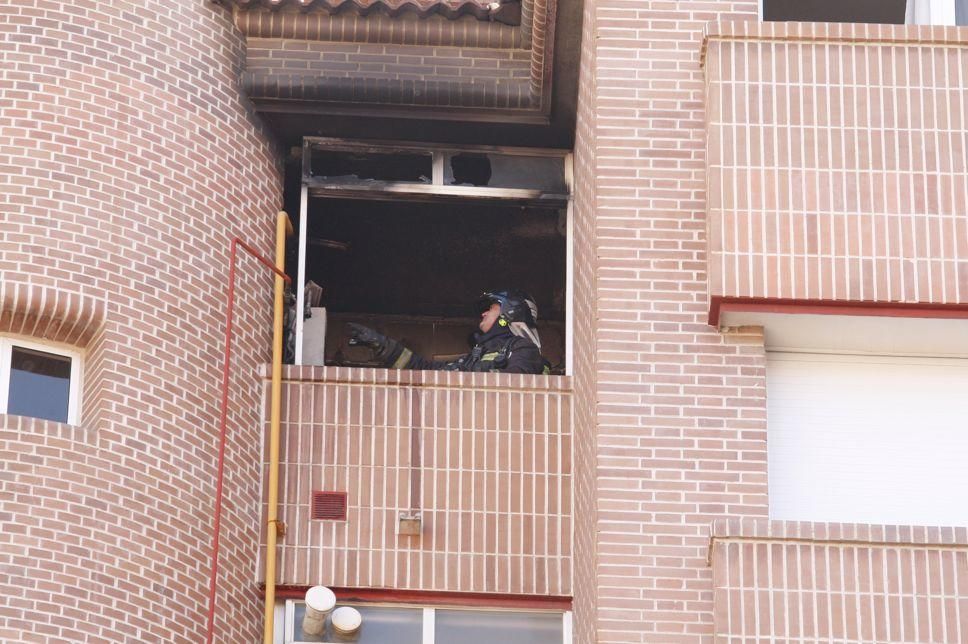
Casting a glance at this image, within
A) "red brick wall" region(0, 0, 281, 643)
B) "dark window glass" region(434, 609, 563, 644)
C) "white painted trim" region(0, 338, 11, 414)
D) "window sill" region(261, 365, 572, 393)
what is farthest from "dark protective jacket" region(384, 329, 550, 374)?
"white painted trim" region(0, 338, 11, 414)

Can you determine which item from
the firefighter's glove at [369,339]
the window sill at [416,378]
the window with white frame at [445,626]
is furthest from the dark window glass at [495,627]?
the firefighter's glove at [369,339]

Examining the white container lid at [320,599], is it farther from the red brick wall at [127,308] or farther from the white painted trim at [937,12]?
the white painted trim at [937,12]

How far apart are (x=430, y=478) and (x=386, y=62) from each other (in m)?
3.44

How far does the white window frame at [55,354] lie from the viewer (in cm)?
1614

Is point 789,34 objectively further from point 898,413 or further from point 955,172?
point 898,413

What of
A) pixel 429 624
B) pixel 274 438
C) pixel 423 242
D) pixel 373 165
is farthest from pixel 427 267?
pixel 429 624

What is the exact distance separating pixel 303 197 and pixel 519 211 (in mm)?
2021

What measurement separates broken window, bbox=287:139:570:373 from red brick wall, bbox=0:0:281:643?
1.15m

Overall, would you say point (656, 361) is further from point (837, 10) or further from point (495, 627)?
point (837, 10)

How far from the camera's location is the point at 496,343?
18375mm

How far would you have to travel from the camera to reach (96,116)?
55.5 ft

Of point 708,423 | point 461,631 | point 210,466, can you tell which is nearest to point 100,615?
point 210,466

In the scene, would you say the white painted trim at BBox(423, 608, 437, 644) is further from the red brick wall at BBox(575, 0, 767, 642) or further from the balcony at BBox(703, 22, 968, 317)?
the balcony at BBox(703, 22, 968, 317)

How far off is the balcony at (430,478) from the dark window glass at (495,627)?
238 millimetres
